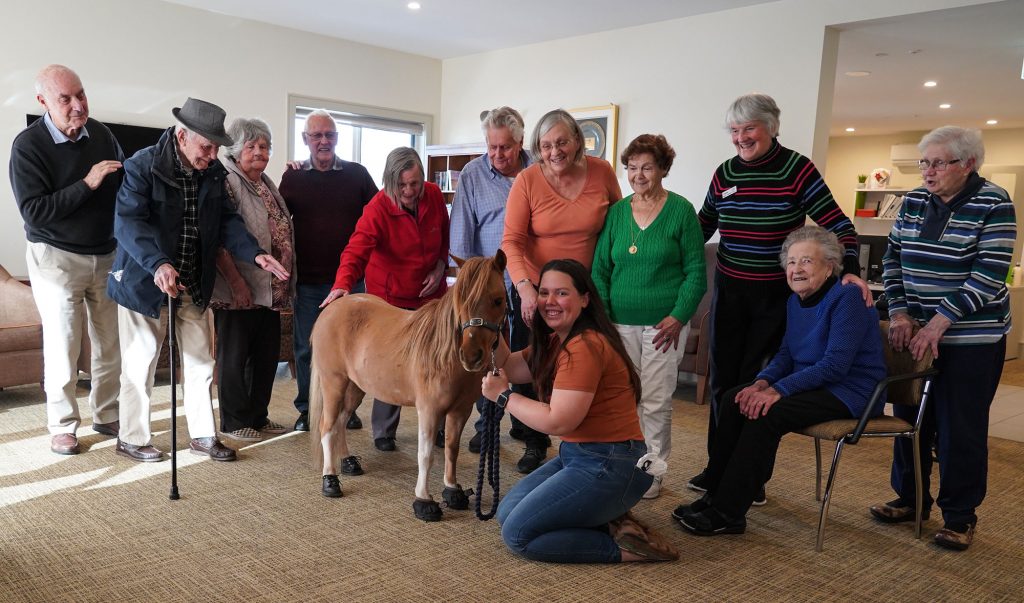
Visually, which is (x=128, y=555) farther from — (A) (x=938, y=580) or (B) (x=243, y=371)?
(A) (x=938, y=580)

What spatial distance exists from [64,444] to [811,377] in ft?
10.8

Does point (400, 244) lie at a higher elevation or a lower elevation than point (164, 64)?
lower

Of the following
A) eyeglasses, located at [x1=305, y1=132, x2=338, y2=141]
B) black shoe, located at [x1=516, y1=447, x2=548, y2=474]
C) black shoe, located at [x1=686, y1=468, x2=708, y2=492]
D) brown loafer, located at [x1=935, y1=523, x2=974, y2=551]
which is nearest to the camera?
brown loafer, located at [x1=935, y1=523, x2=974, y2=551]

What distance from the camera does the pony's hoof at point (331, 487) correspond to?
302cm

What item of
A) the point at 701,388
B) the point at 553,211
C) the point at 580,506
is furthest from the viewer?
the point at 701,388

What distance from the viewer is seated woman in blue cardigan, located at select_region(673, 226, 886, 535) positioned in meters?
2.66

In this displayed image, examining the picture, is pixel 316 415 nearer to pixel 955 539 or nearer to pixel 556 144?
pixel 556 144

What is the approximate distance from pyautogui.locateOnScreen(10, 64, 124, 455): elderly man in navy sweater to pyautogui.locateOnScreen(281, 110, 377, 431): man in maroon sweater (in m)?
0.86

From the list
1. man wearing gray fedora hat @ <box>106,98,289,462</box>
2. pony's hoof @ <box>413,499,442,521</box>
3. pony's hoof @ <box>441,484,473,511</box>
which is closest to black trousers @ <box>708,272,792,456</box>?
pony's hoof @ <box>441,484,473,511</box>

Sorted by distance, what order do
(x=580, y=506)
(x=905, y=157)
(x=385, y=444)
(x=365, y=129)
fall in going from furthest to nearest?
(x=905, y=157) < (x=365, y=129) < (x=385, y=444) < (x=580, y=506)

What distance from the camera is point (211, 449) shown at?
11.4ft

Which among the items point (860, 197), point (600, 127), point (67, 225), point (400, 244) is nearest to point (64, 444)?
point (67, 225)

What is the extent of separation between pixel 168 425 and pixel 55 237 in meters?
1.15

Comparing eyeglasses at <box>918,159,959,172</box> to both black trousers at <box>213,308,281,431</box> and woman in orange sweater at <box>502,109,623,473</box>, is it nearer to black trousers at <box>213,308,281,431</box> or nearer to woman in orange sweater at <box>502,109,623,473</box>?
woman in orange sweater at <box>502,109,623,473</box>
